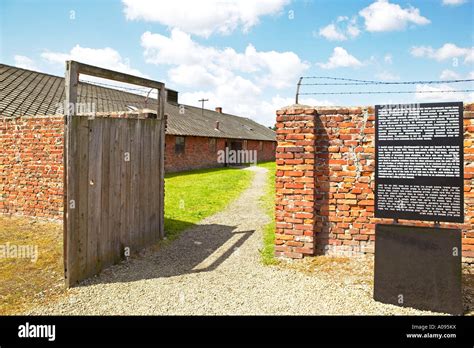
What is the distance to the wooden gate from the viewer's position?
14.9 feet

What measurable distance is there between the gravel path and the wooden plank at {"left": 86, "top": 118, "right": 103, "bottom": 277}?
0.95 feet

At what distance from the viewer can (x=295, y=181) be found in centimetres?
529

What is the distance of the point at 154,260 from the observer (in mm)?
5594

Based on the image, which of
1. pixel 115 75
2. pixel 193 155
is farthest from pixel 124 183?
pixel 193 155

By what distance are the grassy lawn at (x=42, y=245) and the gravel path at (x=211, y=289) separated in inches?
17.5

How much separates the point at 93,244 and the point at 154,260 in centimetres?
111

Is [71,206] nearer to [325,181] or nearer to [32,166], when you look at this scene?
[325,181]

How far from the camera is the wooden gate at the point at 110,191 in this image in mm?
4547

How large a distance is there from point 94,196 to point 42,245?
7.62 feet

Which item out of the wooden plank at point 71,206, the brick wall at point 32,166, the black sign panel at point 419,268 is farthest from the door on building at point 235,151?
the black sign panel at point 419,268

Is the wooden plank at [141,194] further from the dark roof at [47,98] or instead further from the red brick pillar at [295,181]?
the dark roof at [47,98]

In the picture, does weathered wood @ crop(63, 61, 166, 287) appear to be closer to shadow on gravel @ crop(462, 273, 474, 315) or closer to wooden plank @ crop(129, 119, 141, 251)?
wooden plank @ crop(129, 119, 141, 251)

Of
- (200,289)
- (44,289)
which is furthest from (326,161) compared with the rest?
(44,289)
